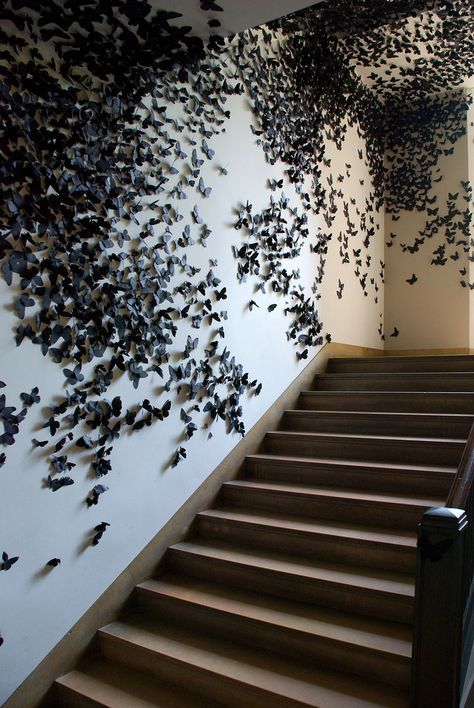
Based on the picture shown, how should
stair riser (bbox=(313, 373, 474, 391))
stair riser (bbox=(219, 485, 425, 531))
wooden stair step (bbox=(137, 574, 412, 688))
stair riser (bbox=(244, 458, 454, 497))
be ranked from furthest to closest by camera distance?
stair riser (bbox=(313, 373, 474, 391)) < stair riser (bbox=(244, 458, 454, 497)) < stair riser (bbox=(219, 485, 425, 531)) < wooden stair step (bbox=(137, 574, 412, 688))

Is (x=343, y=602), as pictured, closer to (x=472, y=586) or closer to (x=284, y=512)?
(x=472, y=586)

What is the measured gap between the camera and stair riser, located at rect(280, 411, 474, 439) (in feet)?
13.1

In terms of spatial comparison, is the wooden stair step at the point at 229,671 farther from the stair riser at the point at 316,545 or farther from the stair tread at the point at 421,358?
the stair tread at the point at 421,358

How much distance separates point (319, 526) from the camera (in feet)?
11.2

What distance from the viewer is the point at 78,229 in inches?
120

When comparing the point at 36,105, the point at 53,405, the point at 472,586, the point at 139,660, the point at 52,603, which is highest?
the point at 36,105

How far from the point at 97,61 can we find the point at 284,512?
9.32 ft

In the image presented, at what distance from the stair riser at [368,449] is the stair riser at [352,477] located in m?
0.26

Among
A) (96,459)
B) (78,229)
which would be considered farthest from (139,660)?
(78,229)

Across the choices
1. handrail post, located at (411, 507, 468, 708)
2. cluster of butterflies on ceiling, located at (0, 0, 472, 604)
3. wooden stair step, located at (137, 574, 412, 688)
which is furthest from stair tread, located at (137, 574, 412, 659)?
cluster of butterflies on ceiling, located at (0, 0, 472, 604)

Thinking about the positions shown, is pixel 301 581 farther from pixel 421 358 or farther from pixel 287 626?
pixel 421 358

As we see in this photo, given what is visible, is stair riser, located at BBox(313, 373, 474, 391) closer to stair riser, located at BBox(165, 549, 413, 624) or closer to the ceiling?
stair riser, located at BBox(165, 549, 413, 624)

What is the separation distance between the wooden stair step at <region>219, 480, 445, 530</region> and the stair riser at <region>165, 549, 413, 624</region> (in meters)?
0.58

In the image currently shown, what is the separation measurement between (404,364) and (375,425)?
108cm
